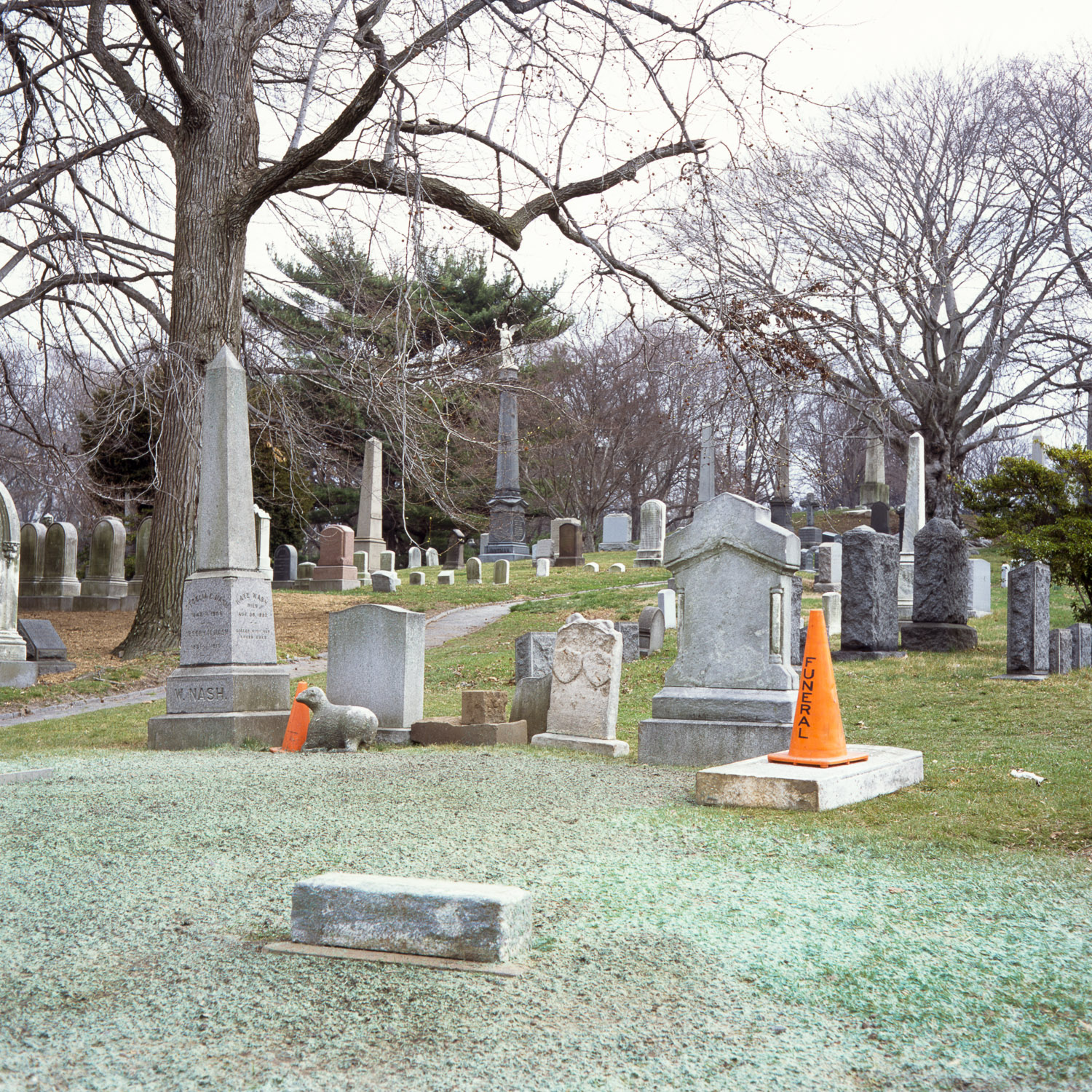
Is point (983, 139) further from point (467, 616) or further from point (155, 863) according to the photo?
point (155, 863)

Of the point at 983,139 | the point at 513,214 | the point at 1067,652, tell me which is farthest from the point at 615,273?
the point at 983,139

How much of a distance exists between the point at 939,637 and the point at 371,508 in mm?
21539

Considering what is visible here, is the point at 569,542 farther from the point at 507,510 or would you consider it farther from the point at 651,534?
the point at 507,510

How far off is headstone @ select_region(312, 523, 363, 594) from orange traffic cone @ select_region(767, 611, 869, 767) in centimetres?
2310

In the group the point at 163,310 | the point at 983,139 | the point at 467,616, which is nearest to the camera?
the point at 163,310

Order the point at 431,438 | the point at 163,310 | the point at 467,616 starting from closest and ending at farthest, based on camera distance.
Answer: the point at 163,310
the point at 431,438
the point at 467,616

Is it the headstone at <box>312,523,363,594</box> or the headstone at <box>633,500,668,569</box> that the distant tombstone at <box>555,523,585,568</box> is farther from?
the headstone at <box>312,523,363,594</box>

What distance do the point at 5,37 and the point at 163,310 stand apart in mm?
5338

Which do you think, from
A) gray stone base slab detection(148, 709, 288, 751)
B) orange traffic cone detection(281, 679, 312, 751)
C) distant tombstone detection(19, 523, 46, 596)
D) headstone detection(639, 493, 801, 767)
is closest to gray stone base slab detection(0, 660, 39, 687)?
gray stone base slab detection(148, 709, 288, 751)

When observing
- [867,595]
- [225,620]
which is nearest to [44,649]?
[225,620]

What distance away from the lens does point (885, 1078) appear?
2416 mm

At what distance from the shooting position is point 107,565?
2419 centimetres

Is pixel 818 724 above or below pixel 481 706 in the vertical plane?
above

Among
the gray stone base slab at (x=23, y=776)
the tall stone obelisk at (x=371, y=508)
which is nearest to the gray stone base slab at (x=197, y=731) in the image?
the gray stone base slab at (x=23, y=776)
